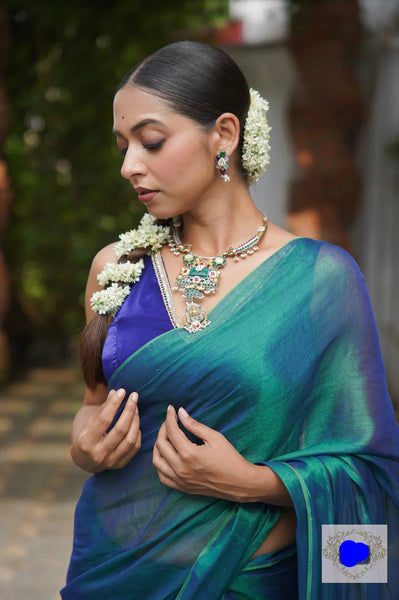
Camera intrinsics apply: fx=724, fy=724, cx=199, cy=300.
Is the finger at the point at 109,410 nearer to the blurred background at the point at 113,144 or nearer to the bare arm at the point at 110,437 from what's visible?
the bare arm at the point at 110,437

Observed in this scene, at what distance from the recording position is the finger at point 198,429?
1348mm

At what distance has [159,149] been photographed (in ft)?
4.57

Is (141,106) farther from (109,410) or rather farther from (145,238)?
(109,410)

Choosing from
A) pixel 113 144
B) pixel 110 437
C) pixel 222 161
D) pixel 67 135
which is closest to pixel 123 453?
pixel 110 437

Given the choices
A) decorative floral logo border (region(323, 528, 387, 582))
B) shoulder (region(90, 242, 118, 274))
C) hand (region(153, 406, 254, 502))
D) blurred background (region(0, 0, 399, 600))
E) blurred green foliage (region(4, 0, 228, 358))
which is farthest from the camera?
blurred green foliage (region(4, 0, 228, 358))

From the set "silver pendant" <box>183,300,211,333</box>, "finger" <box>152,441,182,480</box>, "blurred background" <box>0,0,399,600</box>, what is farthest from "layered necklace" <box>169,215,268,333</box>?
"blurred background" <box>0,0,399,600</box>

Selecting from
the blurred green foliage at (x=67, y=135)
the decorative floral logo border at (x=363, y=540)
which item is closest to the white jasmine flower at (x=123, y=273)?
the decorative floral logo border at (x=363, y=540)

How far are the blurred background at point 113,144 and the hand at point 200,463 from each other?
2.45 meters

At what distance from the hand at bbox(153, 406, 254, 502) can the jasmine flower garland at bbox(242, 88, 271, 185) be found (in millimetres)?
564

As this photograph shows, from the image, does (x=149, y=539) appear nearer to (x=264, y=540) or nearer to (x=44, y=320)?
(x=264, y=540)

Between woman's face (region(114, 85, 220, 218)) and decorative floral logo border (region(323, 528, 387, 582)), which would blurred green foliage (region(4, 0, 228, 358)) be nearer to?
woman's face (region(114, 85, 220, 218))

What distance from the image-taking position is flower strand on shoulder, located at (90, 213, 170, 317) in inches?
61.1

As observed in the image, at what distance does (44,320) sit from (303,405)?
893 cm

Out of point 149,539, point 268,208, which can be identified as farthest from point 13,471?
point 149,539
